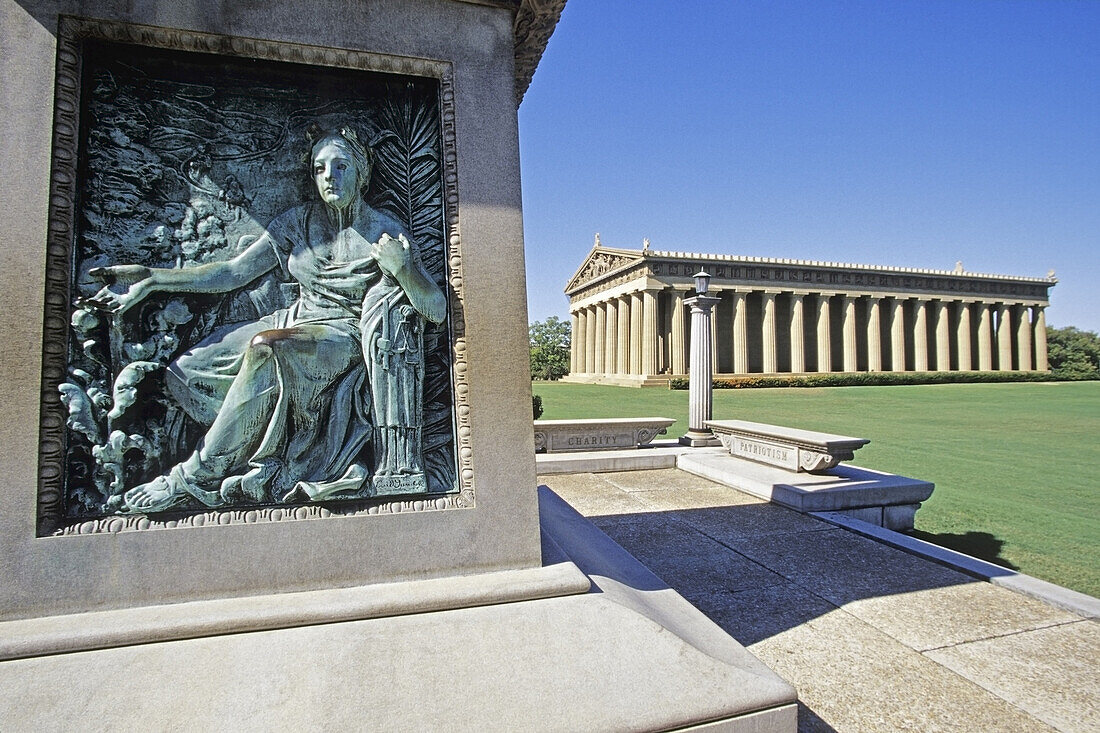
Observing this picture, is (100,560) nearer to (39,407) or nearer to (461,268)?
(39,407)

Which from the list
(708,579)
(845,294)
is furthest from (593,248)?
(708,579)

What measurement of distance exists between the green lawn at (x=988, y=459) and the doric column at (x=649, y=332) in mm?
16768

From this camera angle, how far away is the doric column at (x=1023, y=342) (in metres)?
56.9

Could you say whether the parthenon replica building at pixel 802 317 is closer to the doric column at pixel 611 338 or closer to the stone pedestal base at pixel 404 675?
the doric column at pixel 611 338

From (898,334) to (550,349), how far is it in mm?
36995

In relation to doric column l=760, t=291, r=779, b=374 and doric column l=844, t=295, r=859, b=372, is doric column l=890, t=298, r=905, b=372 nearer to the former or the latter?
doric column l=844, t=295, r=859, b=372

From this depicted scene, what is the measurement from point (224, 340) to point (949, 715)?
12.7 ft

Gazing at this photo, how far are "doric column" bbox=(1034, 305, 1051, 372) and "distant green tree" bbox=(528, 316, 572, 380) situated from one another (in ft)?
156

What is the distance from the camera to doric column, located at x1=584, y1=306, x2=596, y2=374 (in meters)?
57.3

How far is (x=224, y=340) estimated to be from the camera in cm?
258

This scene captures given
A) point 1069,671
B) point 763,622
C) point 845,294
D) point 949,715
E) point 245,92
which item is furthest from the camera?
point 845,294

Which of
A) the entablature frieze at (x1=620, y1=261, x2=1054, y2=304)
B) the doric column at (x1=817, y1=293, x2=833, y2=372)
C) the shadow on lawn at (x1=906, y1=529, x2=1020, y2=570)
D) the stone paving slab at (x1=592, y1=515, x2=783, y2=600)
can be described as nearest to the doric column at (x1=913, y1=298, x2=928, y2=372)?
the entablature frieze at (x1=620, y1=261, x2=1054, y2=304)

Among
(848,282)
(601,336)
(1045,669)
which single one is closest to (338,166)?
(1045,669)

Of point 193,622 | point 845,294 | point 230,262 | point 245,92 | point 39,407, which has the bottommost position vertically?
point 193,622
